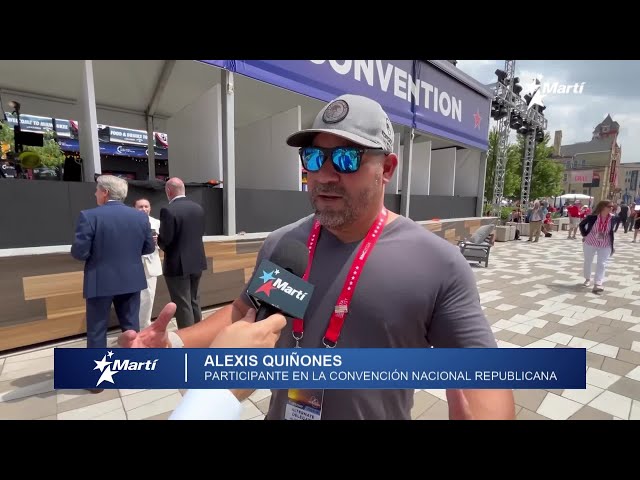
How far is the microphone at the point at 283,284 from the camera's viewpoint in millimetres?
1097

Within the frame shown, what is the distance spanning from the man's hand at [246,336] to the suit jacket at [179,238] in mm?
3097

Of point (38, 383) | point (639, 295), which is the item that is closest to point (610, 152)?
point (639, 295)

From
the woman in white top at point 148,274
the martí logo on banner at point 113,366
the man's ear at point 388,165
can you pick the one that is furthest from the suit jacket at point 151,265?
the man's ear at point 388,165

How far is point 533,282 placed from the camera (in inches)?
289

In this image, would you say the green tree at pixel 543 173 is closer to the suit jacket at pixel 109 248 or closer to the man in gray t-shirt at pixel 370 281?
the suit jacket at pixel 109 248

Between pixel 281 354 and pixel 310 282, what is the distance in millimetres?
296

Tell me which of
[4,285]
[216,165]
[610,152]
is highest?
[610,152]

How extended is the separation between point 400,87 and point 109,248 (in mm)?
8098

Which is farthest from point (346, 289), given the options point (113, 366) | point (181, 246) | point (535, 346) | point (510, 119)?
point (510, 119)

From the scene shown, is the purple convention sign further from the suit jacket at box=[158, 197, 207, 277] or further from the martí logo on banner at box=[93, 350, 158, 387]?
the martí logo on banner at box=[93, 350, 158, 387]

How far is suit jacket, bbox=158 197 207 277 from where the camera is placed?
12.0ft

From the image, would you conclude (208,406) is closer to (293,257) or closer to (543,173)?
(293,257)

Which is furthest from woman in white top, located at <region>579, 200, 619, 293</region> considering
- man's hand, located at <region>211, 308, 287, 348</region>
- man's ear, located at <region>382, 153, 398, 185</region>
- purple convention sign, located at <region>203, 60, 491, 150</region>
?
man's hand, located at <region>211, 308, 287, 348</region>
